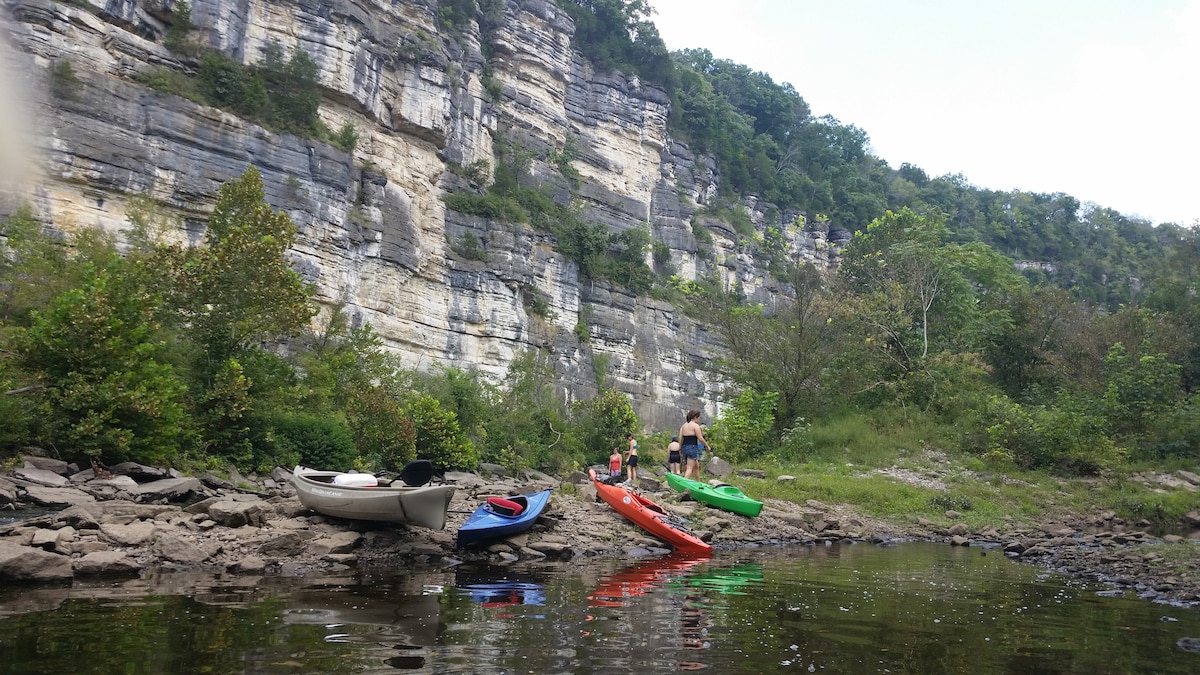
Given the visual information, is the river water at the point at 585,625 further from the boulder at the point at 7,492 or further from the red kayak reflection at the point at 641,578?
the boulder at the point at 7,492

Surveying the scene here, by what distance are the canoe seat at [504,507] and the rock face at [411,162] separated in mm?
21398

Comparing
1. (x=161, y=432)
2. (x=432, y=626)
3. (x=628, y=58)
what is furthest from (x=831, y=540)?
(x=628, y=58)

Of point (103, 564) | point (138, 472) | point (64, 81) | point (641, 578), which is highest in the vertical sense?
point (64, 81)

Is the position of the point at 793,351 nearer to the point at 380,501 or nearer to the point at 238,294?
the point at 238,294

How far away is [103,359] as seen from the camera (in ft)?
44.2

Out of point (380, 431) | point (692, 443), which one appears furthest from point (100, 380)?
point (692, 443)

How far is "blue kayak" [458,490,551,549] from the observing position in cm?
1030

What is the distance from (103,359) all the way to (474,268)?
2705 cm

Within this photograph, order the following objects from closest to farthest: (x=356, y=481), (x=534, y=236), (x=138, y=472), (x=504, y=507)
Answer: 1. (x=356, y=481)
2. (x=504, y=507)
3. (x=138, y=472)
4. (x=534, y=236)

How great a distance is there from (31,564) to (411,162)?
115 feet

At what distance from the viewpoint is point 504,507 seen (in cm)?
1083

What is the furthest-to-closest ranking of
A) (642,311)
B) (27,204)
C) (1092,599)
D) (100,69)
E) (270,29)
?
(642,311) → (270,29) → (100,69) → (27,204) → (1092,599)

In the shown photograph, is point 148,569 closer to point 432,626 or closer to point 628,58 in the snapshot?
point 432,626

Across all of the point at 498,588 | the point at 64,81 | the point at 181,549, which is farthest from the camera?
the point at 64,81
